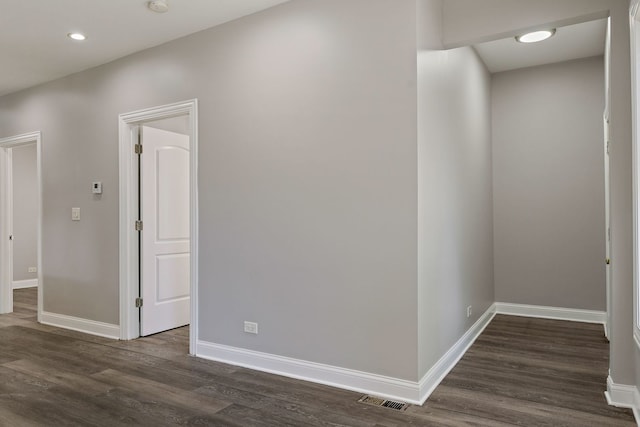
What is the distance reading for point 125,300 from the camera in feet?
13.5

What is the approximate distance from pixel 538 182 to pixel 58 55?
533 cm

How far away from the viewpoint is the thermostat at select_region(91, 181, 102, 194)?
4328 mm

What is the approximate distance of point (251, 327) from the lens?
3.34 meters

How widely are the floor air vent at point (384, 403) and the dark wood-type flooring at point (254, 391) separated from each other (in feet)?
0.16

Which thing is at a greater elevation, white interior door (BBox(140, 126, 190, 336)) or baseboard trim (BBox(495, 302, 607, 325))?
white interior door (BBox(140, 126, 190, 336))

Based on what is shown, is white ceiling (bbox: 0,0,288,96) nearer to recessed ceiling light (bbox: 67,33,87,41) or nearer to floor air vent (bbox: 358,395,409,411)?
recessed ceiling light (bbox: 67,33,87,41)

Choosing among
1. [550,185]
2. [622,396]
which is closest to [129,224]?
[622,396]

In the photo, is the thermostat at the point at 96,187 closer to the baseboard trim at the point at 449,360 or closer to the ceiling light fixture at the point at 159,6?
the ceiling light fixture at the point at 159,6

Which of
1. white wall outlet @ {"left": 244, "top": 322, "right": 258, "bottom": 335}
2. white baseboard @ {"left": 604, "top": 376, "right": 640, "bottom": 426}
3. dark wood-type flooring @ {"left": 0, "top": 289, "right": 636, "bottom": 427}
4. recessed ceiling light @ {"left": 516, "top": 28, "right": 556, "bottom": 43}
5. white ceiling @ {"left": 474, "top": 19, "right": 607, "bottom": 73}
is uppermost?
white ceiling @ {"left": 474, "top": 19, "right": 607, "bottom": 73}

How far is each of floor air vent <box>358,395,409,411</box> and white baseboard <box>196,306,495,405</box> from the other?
1.5 inches

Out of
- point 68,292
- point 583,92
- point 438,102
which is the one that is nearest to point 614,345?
point 438,102

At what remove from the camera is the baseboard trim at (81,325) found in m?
4.24

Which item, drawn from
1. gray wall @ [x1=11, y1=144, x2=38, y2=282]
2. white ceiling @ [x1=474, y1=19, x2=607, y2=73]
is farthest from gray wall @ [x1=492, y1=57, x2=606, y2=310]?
gray wall @ [x1=11, y1=144, x2=38, y2=282]

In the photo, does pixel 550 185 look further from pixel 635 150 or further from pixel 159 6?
pixel 159 6
